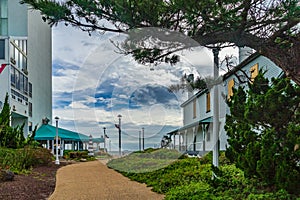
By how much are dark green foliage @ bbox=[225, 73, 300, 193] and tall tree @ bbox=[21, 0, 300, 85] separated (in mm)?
566

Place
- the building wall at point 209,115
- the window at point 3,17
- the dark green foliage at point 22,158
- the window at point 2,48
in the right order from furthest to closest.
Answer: the window at point 3,17 < the window at point 2,48 < the dark green foliage at point 22,158 < the building wall at point 209,115

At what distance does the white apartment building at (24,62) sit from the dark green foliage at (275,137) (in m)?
19.7

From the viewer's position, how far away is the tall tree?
4543 millimetres

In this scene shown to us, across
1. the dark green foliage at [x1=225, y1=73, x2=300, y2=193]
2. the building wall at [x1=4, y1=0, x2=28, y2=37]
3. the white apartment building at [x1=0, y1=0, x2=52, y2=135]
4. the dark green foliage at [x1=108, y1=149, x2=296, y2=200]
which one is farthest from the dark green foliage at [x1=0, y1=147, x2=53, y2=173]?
the building wall at [x1=4, y1=0, x2=28, y2=37]

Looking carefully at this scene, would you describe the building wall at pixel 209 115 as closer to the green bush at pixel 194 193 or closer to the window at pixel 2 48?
the green bush at pixel 194 193

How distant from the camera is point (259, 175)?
614 centimetres

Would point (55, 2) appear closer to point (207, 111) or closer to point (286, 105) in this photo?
point (286, 105)

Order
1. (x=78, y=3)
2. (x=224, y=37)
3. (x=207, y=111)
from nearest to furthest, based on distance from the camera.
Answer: (x=78, y=3)
(x=224, y=37)
(x=207, y=111)

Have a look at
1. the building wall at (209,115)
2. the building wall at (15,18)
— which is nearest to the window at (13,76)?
the building wall at (15,18)

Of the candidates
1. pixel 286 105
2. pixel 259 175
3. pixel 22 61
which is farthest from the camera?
pixel 22 61

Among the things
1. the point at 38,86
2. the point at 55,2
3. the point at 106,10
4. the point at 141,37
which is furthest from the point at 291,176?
the point at 38,86

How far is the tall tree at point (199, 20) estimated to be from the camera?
454 centimetres

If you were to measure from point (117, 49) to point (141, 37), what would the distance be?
2.21ft

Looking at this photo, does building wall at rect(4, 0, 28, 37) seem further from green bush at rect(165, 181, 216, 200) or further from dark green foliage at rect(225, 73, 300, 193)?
dark green foliage at rect(225, 73, 300, 193)
